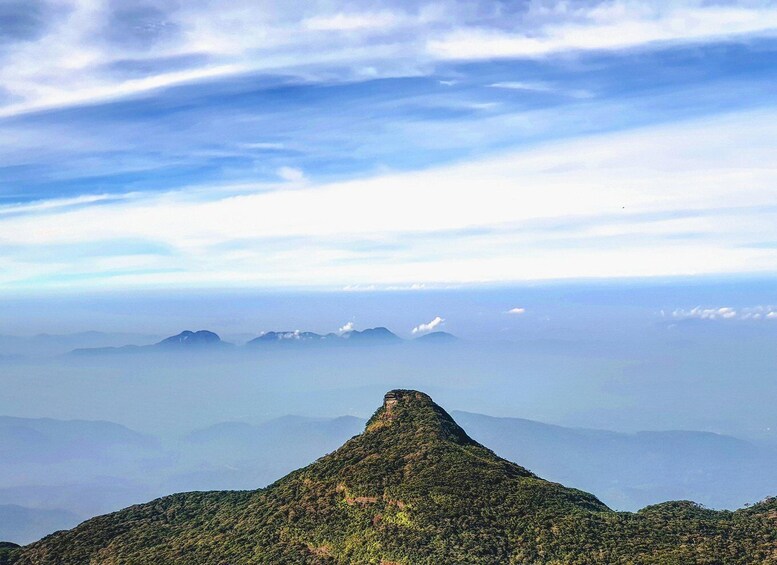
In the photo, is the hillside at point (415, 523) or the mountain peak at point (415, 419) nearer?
the hillside at point (415, 523)

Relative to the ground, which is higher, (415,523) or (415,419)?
(415,419)

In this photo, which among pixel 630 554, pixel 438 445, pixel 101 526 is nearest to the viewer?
pixel 630 554

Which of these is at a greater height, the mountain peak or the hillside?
the mountain peak

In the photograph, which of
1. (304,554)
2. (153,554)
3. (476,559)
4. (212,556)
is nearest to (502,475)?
(476,559)

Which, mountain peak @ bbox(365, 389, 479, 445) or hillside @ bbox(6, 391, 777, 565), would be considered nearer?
hillside @ bbox(6, 391, 777, 565)

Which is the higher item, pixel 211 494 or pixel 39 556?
pixel 211 494

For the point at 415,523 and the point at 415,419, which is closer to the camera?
the point at 415,523

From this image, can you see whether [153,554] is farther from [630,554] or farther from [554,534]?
[630,554]

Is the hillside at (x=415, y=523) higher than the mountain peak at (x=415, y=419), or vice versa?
the mountain peak at (x=415, y=419)
